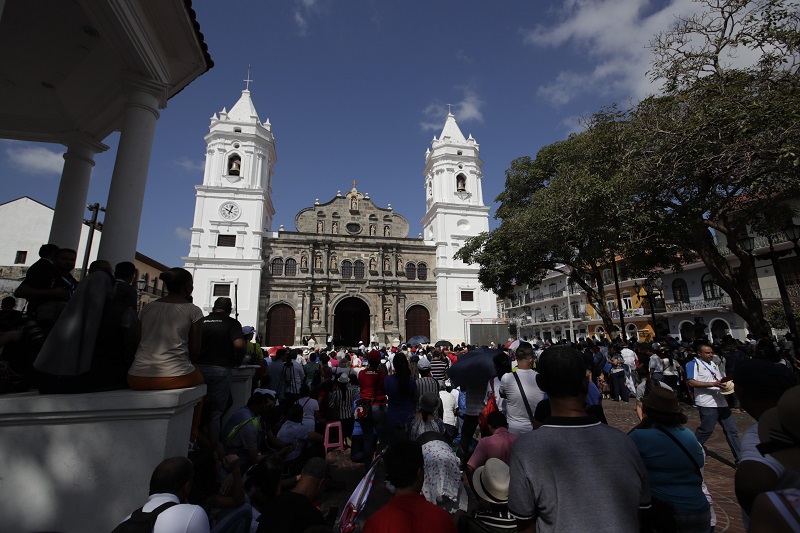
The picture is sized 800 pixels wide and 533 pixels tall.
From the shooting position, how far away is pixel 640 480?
5.17 ft

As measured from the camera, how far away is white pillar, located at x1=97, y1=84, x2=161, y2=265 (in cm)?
454

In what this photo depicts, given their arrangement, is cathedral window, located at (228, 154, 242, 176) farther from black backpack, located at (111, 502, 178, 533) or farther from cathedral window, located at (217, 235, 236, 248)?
black backpack, located at (111, 502, 178, 533)

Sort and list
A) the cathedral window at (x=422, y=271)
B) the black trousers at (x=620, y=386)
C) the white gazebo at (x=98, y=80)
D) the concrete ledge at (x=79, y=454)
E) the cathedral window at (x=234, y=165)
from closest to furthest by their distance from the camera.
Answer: the concrete ledge at (x=79, y=454) < the white gazebo at (x=98, y=80) < the black trousers at (x=620, y=386) < the cathedral window at (x=234, y=165) < the cathedral window at (x=422, y=271)

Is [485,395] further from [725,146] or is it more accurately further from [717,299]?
[717,299]

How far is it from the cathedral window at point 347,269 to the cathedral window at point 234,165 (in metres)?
10.2

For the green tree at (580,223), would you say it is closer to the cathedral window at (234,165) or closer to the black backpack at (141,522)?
the black backpack at (141,522)

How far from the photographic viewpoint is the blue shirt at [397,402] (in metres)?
4.75

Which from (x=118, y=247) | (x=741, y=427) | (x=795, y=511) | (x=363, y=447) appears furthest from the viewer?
(x=741, y=427)

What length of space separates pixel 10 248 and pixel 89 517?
103 ft

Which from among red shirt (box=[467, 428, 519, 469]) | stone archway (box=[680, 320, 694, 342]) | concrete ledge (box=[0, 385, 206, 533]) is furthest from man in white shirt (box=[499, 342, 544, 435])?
stone archway (box=[680, 320, 694, 342])

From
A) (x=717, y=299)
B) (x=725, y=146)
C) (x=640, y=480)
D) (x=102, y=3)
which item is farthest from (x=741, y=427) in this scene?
(x=717, y=299)

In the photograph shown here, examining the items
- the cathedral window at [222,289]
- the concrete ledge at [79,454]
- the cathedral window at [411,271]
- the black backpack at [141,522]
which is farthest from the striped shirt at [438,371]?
the cathedral window at [411,271]

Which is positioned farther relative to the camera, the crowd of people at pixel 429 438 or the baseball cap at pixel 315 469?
the baseball cap at pixel 315 469

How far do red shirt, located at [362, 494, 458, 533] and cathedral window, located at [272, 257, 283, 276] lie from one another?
91.3 feet
